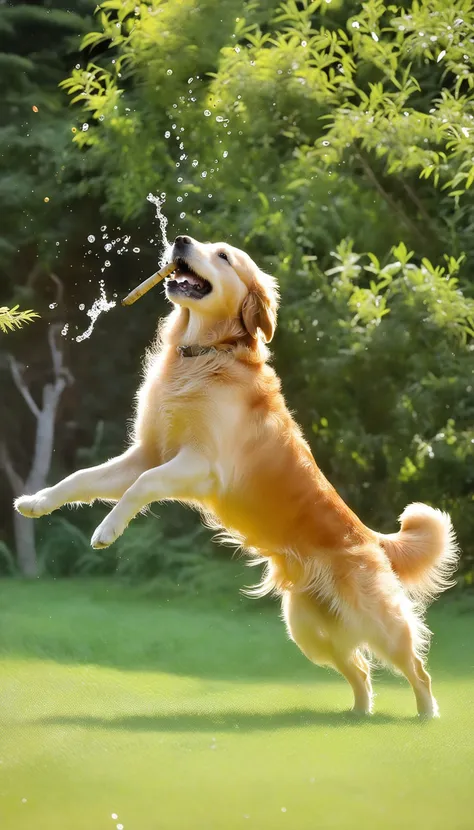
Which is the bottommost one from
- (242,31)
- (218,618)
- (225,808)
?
(218,618)

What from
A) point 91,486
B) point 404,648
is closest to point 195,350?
point 91,486

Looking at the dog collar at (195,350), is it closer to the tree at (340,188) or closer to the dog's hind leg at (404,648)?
the dog's hind leg at (404,648)

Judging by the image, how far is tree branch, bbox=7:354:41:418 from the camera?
283 inches

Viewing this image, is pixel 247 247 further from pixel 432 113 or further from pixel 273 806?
pixel 273 806

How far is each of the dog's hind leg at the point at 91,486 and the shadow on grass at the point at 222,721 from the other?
0.69 meters

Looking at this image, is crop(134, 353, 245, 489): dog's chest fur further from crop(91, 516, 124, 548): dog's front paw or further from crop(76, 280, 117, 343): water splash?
crop(76, 280, 117, 343): water splash

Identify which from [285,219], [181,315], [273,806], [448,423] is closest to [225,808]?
[273,806]

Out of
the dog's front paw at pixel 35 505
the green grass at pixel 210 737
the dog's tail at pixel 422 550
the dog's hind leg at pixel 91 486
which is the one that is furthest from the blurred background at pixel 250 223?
the dog's front paw at pixel 35 505

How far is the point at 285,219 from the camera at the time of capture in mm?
6180

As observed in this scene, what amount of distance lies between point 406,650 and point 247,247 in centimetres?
338

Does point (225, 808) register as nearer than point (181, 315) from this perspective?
Yes

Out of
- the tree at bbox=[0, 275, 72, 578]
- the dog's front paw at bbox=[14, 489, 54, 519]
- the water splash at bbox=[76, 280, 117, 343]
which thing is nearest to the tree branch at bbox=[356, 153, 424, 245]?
the water splash at bbox=[76, 280, 117, 343]

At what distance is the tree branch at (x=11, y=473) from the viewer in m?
7.23

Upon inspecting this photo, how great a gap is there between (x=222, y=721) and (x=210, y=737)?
9.4 inches
